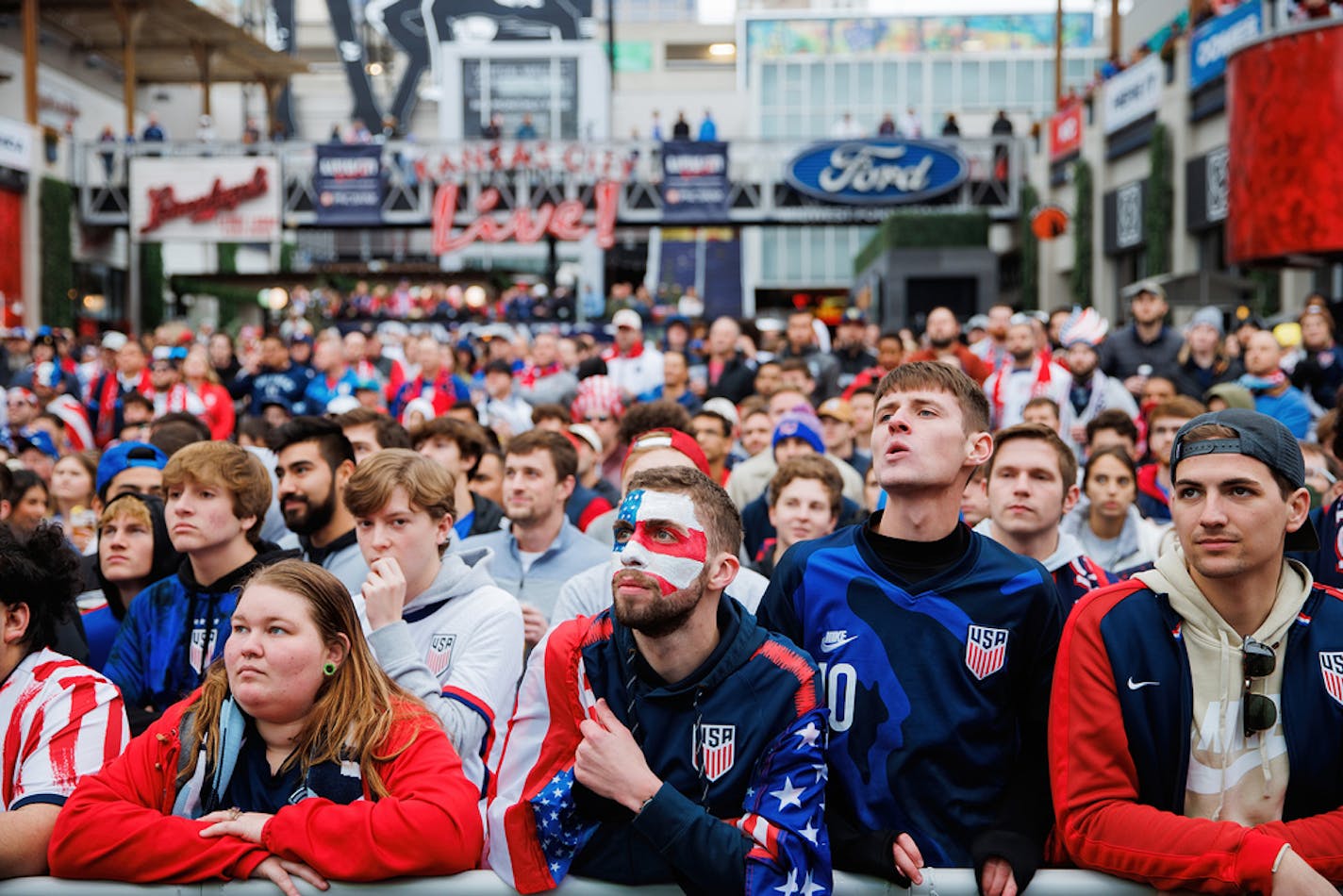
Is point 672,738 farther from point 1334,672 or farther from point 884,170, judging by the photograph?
point 884,170

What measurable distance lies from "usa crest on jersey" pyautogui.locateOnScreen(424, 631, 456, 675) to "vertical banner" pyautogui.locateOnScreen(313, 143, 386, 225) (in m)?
26.1

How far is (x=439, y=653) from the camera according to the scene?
4031 mm

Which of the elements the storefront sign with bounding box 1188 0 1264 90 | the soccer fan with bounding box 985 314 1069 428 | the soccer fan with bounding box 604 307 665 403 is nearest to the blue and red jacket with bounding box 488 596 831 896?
the soccer fan with bounding box 985 314 1069 428

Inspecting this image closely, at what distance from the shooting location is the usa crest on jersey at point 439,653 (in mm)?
4016

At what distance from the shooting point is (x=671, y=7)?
76062 millimetres

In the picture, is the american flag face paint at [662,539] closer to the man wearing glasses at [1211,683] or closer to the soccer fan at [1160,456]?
the man wearing glasses at [1211,683]

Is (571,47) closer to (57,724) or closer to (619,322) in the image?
(619,322)

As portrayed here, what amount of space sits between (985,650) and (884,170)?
2567cm

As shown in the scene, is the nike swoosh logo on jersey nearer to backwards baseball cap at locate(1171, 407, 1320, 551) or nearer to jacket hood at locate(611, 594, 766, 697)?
jacket hood at locate(611, 594, 766, 697)

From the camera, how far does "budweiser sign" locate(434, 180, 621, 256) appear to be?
29.0 meters

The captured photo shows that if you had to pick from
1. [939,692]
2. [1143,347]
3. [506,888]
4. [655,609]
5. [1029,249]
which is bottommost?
[506,888]

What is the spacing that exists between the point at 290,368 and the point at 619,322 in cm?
306

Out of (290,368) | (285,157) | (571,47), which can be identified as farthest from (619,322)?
(571,47)

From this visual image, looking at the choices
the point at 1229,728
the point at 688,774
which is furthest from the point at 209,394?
the point at 1229,728
